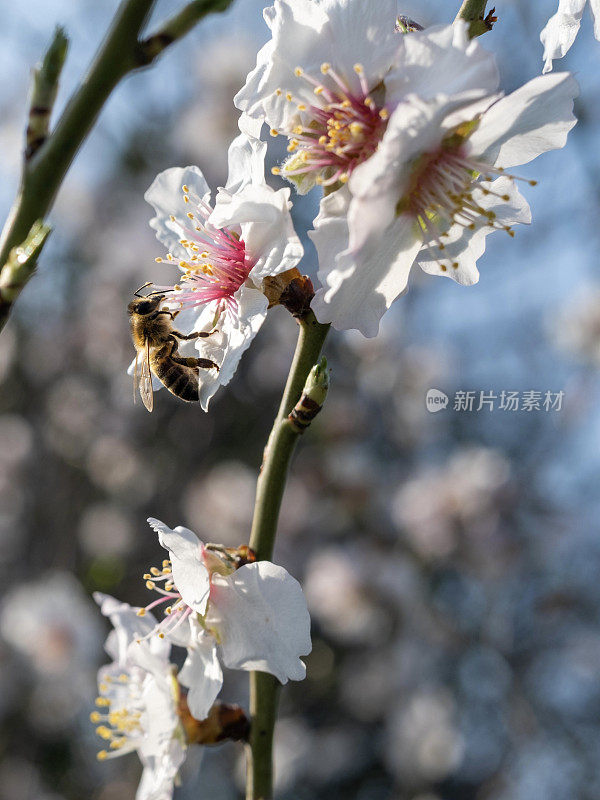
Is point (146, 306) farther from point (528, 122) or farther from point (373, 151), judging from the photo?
point (528, 122)

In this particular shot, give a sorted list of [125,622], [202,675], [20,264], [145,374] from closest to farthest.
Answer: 1. [20,264]
2. [202,675]
3. [125,622]
4. [145,374]

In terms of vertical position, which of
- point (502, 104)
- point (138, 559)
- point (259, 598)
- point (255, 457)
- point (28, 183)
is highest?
point (502, 104)

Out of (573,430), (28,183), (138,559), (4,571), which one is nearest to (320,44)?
(28,183)

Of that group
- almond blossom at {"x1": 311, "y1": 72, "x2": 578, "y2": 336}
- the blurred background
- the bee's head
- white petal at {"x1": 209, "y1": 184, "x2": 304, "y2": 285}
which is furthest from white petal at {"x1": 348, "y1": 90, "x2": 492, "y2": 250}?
the blurred background

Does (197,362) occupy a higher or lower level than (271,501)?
higher

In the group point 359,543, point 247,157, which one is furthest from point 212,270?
point 359,543

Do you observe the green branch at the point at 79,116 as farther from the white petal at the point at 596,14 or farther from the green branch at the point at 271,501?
the white petal at the point at 596,14

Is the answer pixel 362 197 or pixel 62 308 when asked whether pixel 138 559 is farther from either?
pixel 362 197

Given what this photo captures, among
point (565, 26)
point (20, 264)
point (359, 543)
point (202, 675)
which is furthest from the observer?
point (359, 543)
